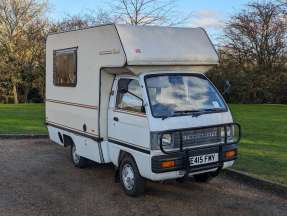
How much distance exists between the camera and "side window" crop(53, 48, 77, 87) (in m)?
9.23

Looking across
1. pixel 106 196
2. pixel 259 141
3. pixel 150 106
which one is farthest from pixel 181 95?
pixel 259 141

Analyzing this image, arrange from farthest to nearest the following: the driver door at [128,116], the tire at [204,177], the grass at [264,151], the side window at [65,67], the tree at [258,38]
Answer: the tree at [258,38]
the side window at [65,67]
the grass at [264,151]
the tire at [204,177]
the driver door at [128,116]

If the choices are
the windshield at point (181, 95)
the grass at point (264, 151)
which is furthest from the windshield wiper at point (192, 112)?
the grass at point (264, 151)

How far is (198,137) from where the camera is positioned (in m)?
7.11

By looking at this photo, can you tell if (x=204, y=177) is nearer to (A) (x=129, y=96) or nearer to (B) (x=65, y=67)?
(A) (x=129, y=96)

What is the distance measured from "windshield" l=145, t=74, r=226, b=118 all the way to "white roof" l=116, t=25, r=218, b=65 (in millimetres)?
278

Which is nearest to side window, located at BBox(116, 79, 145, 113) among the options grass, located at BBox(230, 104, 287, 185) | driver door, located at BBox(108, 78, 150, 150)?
driver door, located at BBox(108, 78, 150, 150)

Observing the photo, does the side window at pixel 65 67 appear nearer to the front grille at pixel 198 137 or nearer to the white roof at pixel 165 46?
the white roof at pixel 165 46

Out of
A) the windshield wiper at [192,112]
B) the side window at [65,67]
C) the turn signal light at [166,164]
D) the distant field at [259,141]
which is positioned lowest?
the distant field at [259,141]

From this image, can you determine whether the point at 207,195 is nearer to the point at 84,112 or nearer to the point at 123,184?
the point at 123,184

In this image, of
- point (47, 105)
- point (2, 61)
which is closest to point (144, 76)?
point (47, 105)

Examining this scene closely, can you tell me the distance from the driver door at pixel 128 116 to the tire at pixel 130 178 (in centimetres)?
32

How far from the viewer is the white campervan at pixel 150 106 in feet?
22.5

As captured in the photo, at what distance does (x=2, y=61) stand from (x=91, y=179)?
28.3 metres
